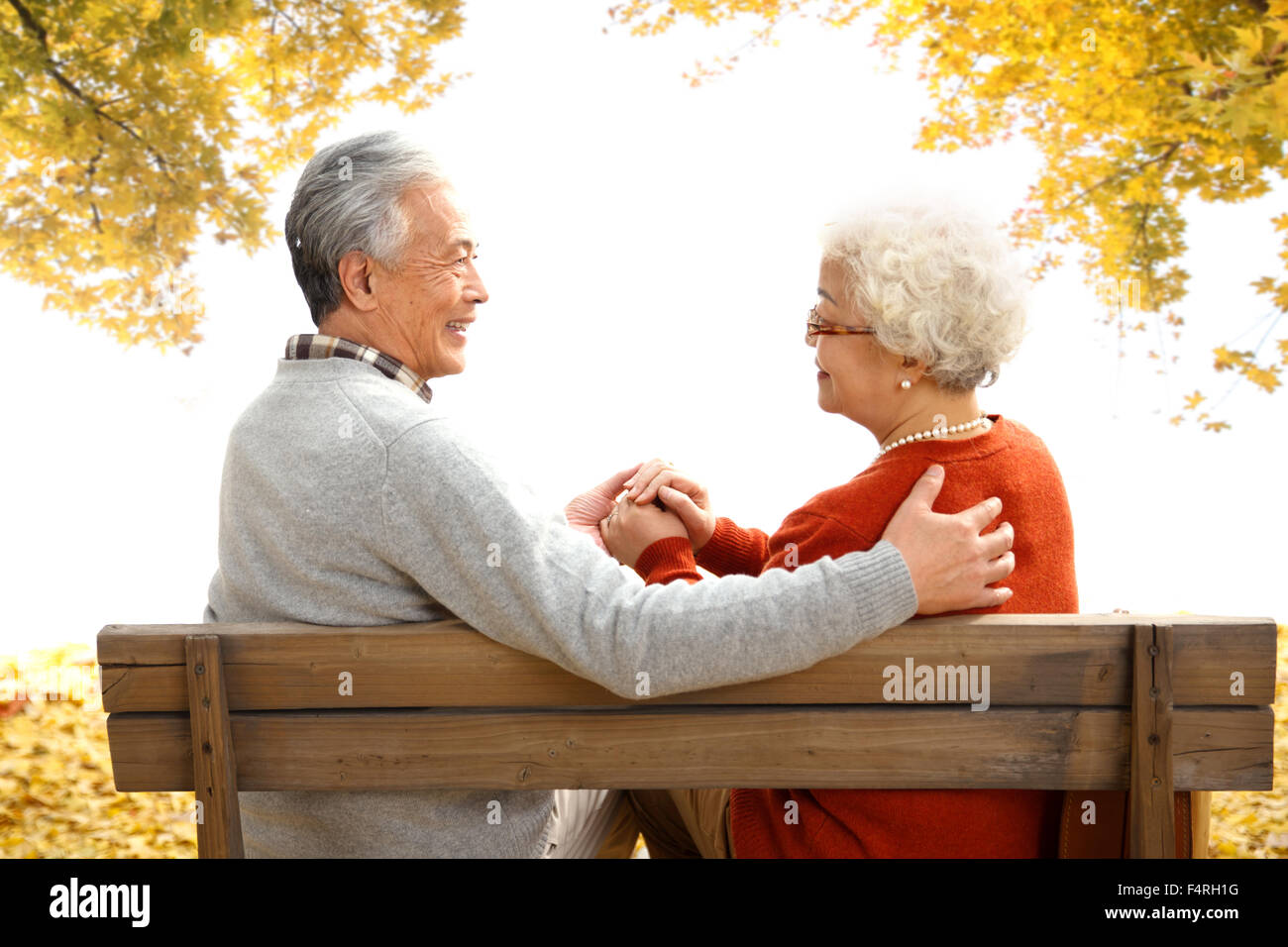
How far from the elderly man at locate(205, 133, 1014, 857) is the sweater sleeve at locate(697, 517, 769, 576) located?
266 millimetres

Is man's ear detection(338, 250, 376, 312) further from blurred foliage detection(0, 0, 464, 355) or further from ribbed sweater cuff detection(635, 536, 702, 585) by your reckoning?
blurred foliage detection(0, 0, 464, 355)

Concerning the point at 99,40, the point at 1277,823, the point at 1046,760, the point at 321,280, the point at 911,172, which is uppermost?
the point at 99,40

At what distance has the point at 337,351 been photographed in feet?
5.85

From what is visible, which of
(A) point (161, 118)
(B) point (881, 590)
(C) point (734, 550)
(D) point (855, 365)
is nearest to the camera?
(B) point (881, 590)

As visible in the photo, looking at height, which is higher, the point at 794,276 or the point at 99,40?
the point at 99,40

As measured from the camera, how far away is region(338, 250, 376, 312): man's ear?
1.81m

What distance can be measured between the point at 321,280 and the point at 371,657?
2.17ft

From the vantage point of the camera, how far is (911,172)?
1.76 metres

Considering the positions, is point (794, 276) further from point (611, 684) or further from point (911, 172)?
point (611, 684)

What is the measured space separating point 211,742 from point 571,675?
1.60 feet

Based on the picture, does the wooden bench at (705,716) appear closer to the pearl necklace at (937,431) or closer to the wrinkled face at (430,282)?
the pearl necklace at (937,431)

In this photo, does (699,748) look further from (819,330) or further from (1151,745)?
(819,330)

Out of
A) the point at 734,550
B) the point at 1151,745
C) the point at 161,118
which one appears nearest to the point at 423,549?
the point at 734,550
